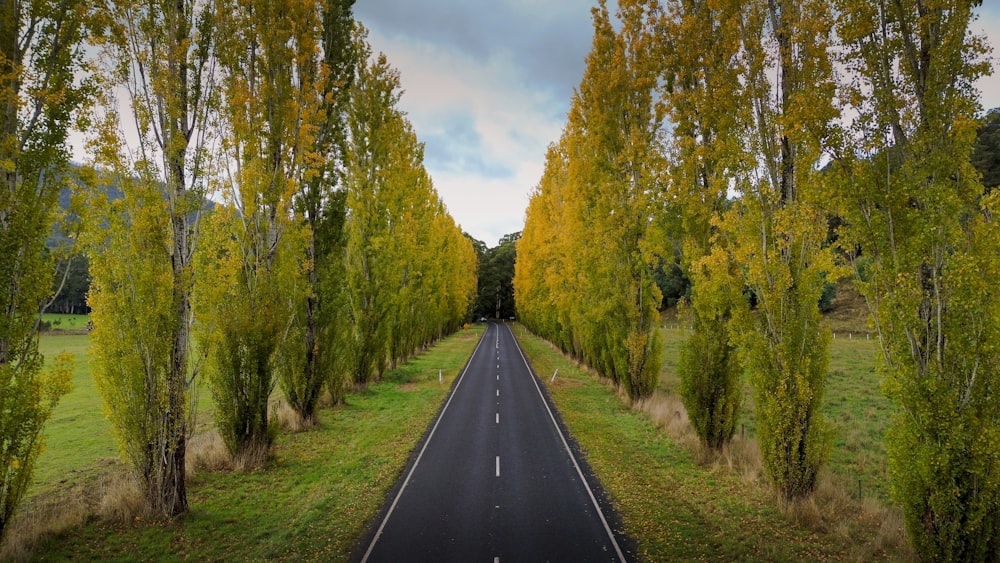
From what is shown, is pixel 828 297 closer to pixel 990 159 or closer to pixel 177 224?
pixel 990 159

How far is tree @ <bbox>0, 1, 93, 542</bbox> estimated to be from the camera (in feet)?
24.3

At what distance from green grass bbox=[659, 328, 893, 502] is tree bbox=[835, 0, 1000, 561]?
99 cm

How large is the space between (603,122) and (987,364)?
17826mm

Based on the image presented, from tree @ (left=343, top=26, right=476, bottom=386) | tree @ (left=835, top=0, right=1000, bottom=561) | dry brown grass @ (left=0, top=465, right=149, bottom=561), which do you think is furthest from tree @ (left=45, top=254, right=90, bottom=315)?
tree @ (left=835, top=0, right=1000, bottom=561)

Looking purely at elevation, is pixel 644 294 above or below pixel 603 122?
below

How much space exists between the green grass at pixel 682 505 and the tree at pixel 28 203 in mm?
10915

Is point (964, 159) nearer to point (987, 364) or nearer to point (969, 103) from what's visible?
point (969, 103)

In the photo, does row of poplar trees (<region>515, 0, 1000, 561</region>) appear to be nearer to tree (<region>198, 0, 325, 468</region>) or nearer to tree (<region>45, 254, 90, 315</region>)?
tree (<region>198, 0, 325, 468</region>)

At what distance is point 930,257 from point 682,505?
7.16 m

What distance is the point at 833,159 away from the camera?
29.3 ft

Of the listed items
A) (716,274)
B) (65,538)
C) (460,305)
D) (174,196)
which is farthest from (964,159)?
(460,305)

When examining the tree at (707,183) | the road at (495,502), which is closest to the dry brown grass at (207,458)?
the road at (495,502)

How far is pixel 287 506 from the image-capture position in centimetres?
1110

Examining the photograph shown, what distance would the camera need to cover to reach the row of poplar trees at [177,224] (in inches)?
308
